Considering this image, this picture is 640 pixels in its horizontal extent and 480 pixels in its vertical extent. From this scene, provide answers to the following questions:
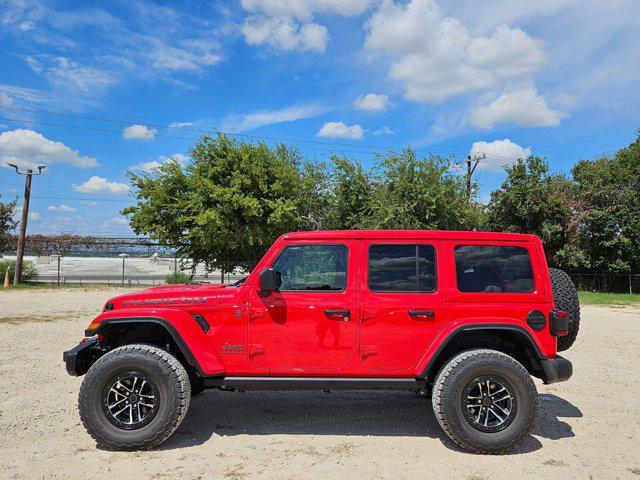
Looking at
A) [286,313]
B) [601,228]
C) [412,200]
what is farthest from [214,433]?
[601,228]

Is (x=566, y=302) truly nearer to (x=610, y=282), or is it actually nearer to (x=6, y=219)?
(x=610, y=282)

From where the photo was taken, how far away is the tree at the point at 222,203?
1661 centimetres

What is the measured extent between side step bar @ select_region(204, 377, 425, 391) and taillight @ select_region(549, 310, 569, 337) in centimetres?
133

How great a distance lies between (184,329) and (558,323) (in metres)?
3.42

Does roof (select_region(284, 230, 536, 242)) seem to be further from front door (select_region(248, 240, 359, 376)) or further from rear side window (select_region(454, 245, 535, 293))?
front door (select_region(248, 240, 359, 376))

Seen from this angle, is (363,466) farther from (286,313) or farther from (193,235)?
(193,235)

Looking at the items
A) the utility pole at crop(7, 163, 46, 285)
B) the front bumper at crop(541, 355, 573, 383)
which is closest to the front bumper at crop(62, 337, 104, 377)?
the front bumper at crop(541, 355, 573, 383)

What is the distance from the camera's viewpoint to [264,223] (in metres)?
17.3

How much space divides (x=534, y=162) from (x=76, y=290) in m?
23.6

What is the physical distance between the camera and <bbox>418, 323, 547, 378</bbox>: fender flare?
4.04 meters

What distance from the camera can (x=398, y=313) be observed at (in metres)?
4.11

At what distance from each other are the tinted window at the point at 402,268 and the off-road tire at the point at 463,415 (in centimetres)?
79

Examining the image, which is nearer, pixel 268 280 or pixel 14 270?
pixel 268 280

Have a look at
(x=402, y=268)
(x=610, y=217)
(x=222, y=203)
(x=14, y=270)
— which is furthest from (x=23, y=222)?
(x=610, y=217)
